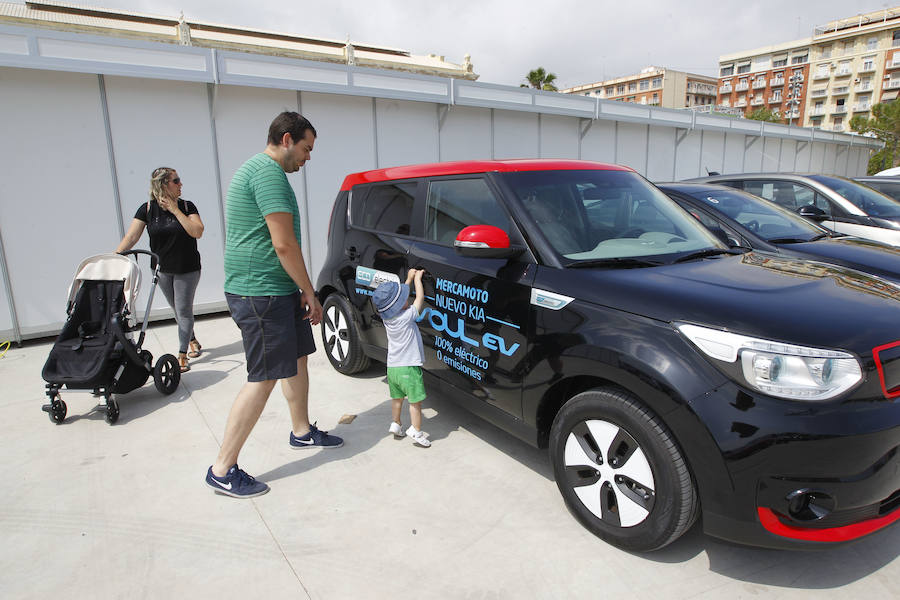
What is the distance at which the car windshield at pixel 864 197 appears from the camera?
6.18 metres

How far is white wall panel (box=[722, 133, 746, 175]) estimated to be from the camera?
15367 mm

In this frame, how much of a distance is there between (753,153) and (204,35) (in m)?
31.7

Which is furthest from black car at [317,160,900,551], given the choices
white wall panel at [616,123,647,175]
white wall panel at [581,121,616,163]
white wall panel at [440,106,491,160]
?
white wall panel at [616,123,647,175]

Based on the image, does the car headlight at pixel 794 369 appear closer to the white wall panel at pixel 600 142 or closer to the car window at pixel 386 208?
the car window at pixel 386 208

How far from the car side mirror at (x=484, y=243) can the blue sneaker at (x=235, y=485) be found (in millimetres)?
1753

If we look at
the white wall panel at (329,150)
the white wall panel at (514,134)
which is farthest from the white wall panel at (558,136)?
the white wall panel at (329,150)

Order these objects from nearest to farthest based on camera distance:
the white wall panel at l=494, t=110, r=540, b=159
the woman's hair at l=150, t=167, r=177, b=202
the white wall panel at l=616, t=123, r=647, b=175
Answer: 1. the woman's hair at l=150, t=167, r=177, b=202
2. the white wall panel at l=494, t=110, r=540, b=159
3. the white wall panel at l=616, t=123, r=647, b=175

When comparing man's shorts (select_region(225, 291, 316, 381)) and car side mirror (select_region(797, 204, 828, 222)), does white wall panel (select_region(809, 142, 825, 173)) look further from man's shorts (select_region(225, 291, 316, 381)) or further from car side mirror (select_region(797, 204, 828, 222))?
man's shorts (select_region(225, 291, 316, 381))

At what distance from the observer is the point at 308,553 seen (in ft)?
8.18

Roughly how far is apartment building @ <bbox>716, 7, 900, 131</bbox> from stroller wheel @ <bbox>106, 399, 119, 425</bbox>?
81.0 m

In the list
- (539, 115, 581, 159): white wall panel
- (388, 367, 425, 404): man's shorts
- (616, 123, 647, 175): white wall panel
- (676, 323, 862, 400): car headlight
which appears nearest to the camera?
(676, 323, 862, 400): car headlight

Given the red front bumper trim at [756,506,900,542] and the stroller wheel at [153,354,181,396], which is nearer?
the red front bumper trim at [756,506,900,542]

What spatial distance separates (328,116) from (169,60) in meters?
2.19

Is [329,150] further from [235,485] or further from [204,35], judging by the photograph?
[204,35]
